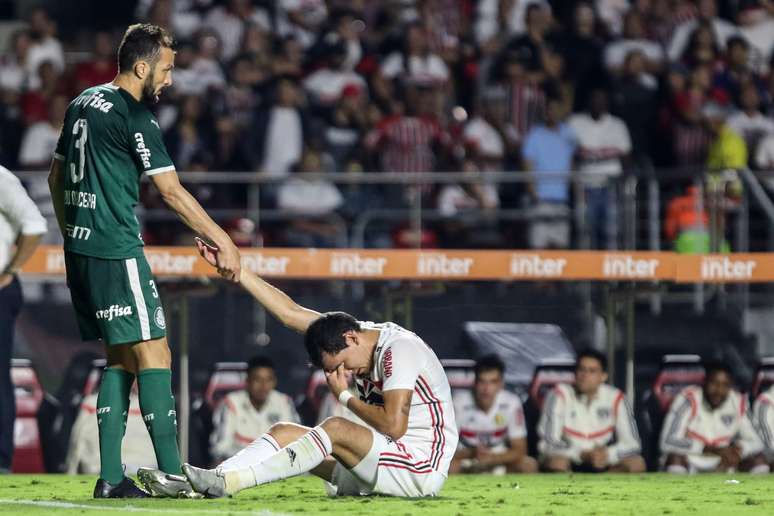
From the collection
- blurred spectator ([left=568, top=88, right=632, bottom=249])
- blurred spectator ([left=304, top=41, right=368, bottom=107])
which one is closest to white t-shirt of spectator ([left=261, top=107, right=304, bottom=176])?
blurred spectator ([left=304, top=41, right=368, bottom=107])

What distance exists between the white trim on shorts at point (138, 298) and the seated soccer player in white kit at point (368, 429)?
36 cm

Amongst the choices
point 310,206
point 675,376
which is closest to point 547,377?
point 675,376

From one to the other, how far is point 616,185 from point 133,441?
548 cm

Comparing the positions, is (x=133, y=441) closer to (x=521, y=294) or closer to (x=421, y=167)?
(x=521, y=294)

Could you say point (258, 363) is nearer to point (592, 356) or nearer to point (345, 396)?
point (592, 356)

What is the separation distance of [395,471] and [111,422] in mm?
1470

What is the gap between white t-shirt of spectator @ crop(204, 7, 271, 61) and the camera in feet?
59.0

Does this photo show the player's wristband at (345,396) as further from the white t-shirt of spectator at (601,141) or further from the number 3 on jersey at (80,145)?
the white t-shirt of spectator at (601,141)

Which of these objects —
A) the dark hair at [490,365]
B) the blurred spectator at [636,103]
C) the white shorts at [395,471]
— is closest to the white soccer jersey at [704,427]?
the dark hair at [490,365]

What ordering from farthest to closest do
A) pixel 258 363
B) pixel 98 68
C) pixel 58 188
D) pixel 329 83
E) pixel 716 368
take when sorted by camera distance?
1. pixel 329 83
2. pixel 98 68
3. pixel 716 368
4. pixel 258 363
5. pixel 58 188

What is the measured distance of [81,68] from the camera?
17.2 m

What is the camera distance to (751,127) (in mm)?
17469

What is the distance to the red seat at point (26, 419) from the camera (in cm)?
1304

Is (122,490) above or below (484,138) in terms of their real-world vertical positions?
below
